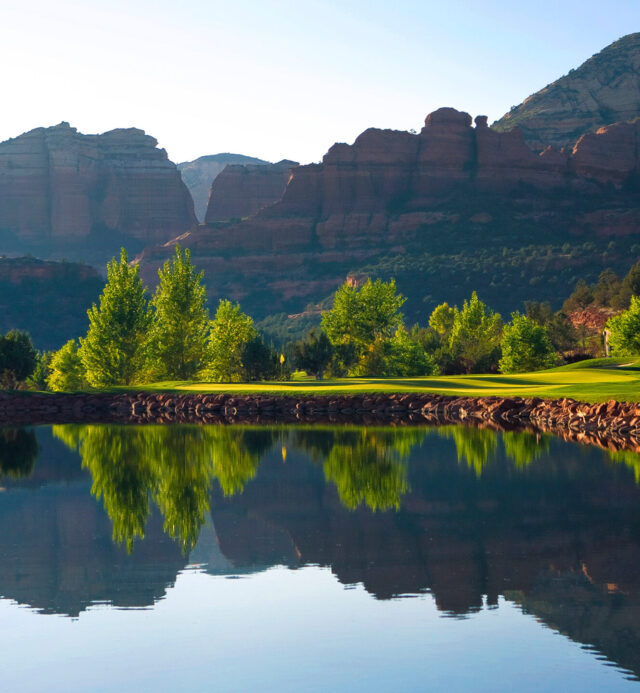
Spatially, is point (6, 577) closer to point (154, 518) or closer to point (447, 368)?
point (154, 518)

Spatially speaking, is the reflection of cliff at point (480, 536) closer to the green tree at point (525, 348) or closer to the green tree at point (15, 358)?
the green tree at point (525, 348)

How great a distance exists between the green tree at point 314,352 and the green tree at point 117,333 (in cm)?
1012

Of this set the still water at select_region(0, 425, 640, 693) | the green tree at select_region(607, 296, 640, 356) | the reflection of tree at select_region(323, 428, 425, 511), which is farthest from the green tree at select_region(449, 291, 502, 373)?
the still water at select_region(0, 425, 640, 693)

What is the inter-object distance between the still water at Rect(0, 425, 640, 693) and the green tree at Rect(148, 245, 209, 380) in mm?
36165

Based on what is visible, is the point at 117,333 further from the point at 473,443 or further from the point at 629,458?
the point at 629,458

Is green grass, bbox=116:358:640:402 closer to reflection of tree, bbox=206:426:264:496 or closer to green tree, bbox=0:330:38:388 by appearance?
green tree, bbox=0:330:38:388

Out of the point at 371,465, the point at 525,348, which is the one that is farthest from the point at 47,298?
the point at 371,465

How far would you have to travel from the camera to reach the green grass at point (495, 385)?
42.3 metres

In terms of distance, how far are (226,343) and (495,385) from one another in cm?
2016

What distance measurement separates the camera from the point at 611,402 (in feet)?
117

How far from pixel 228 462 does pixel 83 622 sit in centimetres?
1530

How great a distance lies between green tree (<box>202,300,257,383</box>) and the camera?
61969 millimetres

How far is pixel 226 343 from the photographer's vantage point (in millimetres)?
62062

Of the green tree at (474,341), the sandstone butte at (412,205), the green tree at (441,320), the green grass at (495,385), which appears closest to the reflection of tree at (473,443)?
the green grass at (495,385)
